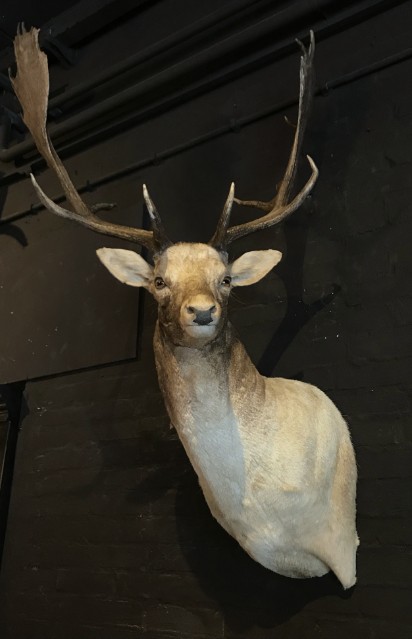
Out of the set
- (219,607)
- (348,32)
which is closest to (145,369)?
(219,607)

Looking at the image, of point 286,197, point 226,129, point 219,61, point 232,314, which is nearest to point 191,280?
point 286,197

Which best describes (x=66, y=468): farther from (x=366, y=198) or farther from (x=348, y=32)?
(x=348, y=32)

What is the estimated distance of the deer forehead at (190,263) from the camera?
1.78m

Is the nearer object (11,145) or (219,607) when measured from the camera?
(219,607)

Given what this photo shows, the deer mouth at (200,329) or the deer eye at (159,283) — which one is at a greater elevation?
the deer eye at (159,283)

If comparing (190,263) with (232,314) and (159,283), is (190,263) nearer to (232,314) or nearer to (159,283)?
(159,283)

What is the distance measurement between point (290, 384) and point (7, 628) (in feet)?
6.00

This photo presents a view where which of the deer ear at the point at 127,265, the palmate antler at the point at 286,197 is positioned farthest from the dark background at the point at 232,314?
the deer ear at the point at 127,265

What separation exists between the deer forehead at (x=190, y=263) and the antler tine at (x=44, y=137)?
0.25ft

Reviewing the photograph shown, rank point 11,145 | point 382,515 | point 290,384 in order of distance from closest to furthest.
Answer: point 382,515
point 290,384
point 11,145

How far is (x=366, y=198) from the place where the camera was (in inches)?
92.4

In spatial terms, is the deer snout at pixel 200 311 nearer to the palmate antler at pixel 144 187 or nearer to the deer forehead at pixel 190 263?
the deer forehead at pixel 190 263

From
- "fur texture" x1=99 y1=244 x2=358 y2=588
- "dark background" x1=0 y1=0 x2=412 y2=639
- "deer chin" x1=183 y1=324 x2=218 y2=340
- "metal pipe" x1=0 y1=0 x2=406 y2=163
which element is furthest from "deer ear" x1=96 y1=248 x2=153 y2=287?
"metal pipe" x1=0 y1=0 x2=406 y2=163

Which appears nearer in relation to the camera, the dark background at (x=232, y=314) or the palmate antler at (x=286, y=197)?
the palmate antler at (x=286, y=197)
